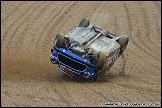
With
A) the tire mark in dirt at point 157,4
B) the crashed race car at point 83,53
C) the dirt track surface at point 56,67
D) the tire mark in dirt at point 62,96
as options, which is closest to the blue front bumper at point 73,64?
the crashed race car at point 83,53

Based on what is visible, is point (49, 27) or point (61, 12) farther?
point (61, 12)

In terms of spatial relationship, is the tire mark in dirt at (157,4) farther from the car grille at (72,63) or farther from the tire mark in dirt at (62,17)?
the car grille at (72,63)

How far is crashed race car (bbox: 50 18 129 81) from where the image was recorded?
11.9 meters

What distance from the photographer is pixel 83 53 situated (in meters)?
12.0

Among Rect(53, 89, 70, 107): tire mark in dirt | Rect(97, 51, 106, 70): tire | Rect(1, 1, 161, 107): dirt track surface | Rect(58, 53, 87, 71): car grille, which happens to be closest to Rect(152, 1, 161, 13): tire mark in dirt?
Rect(1, 1, 161, 107): dirt track surface

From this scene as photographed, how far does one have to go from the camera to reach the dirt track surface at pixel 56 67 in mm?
10758

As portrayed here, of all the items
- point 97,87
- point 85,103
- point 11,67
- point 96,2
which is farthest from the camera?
point 96,2

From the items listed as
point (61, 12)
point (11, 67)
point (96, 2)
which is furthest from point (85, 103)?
point (96, 2)

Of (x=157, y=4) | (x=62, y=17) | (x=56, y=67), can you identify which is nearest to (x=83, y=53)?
(x=56, y=67)

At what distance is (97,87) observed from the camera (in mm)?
11781

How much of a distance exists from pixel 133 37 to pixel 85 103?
965cm

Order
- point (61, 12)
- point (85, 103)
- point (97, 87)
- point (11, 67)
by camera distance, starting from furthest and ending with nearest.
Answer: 1. point (61, 12)
2. point (11, 67)
3. point (97, 87)
4. point (85, 103)

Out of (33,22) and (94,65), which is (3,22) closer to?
(33,22)

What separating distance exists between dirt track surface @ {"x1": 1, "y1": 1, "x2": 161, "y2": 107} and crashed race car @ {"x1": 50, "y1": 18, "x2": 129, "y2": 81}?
457 millimetres
